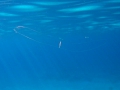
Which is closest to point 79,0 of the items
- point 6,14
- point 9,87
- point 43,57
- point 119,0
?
point 119,0

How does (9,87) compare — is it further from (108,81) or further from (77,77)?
(108,81)

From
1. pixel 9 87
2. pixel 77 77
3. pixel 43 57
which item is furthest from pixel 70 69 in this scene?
pixel 43 57

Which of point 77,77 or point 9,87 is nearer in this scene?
point 77,77

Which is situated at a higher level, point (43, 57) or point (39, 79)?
point (43, 57)

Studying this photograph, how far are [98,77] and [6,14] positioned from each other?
33066 millimetres

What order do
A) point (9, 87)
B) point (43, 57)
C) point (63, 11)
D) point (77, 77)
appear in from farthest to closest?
point (43, 57) < point (9, 87) < point (77, 77) < point (63, 11)

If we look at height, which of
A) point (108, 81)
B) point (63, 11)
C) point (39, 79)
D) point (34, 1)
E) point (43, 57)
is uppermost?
point (43, 57)

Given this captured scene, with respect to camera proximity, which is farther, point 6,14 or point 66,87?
point 66,87

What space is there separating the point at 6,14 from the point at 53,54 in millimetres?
116228

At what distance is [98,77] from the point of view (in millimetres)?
46875

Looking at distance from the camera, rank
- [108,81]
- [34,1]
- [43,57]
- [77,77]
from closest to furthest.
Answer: [34,1]
[108,81]
[77,77]
[43,57]

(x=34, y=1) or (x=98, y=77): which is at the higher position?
(x=98, y=77)

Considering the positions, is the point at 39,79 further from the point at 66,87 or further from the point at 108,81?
the point at 108,81

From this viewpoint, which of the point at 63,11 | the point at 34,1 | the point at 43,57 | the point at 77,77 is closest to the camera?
the point at 34,1
